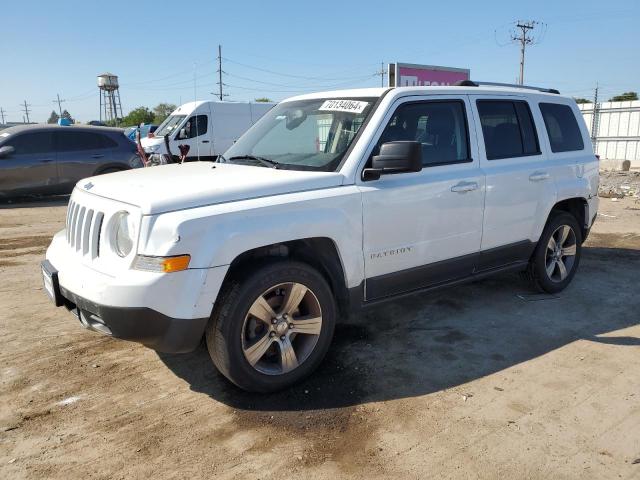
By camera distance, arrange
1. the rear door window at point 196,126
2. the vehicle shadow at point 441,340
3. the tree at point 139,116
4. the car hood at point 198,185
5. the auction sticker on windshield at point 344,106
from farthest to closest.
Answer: the tree at point 139,116, the rear door window at point 196,126, the auction sticker on windshield at point 344,106, the vehicle shadow at point 441,340, the car hood at point 198,185

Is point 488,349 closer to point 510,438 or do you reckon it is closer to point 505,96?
point 510,438

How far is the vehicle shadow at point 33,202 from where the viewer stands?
11.4 meters

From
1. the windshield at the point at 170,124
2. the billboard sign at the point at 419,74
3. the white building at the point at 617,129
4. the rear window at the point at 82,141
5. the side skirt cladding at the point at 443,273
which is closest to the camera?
the side skirt cladding at the point at 443,273

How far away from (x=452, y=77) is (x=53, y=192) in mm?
10327

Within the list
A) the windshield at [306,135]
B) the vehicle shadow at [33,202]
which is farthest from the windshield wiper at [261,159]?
the vehicle shadow at [33,202]

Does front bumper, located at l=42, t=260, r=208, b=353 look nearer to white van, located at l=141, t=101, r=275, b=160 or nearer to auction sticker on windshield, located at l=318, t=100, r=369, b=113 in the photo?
auction sticker on windshield, located at l=318, t=100, r=369, b=113

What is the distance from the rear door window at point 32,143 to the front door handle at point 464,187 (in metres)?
10.2

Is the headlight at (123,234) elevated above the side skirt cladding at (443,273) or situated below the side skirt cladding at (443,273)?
above

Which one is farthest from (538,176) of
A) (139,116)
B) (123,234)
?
(139,116)

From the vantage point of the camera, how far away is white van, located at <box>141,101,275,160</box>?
17156mm

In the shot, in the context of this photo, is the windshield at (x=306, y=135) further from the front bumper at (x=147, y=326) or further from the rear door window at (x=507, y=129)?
the front bumper at (x=147, y=326)

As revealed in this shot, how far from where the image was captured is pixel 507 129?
466 cm

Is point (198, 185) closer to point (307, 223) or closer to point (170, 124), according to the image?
point (307, 223)

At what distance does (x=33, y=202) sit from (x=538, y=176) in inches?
435
